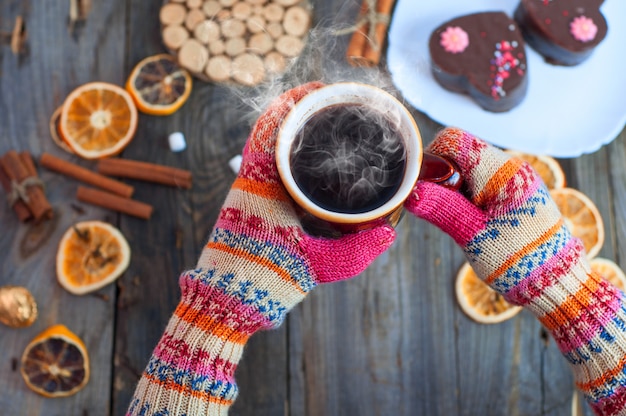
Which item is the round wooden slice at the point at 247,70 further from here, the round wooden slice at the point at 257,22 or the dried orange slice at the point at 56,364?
the dried orange slice at the point at 56,364

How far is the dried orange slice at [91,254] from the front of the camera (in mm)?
979

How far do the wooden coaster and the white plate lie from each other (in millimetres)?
175

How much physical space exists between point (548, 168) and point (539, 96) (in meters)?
0.13

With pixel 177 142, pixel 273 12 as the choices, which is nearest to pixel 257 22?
pixel 273 12

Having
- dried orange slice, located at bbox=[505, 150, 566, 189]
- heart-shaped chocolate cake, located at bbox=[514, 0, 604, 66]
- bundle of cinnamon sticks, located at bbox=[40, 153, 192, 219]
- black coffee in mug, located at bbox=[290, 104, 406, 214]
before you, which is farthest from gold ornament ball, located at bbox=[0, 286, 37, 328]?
heart-shaped chocolate cake, located at bbox=[514, 0, 604, 66]

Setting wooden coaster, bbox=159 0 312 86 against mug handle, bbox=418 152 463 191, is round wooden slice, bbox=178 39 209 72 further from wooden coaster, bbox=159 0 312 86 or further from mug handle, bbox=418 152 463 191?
mug handle, bbox=418 152 463 191

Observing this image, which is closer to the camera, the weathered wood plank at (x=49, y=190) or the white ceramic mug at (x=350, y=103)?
the white ceramic mug at (x=350, y=103)

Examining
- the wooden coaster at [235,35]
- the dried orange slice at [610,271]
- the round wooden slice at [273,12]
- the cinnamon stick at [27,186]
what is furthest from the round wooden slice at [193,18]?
the dried orange slice at [610,271]

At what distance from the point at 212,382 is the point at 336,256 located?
0.66ft

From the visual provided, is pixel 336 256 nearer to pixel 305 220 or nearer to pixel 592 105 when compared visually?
pixel 305 220

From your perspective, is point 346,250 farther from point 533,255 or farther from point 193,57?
point 193,57

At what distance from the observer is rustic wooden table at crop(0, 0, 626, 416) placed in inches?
38.1

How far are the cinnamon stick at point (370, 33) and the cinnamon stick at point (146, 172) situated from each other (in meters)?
0.33

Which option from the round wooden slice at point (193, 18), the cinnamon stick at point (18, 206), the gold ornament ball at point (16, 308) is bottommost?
the gold ornament ball at point (16, 308)
